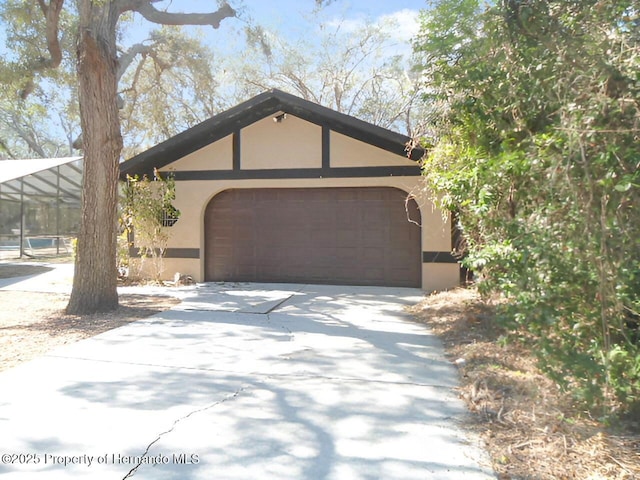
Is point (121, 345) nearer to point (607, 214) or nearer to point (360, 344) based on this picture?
point (360, 344)

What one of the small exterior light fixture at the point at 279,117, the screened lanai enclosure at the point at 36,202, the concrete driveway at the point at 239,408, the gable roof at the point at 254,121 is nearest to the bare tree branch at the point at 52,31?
the gable roof at the point at 254,121

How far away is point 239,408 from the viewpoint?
3.57 meters

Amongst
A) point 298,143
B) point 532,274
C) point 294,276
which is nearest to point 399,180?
point 298,143

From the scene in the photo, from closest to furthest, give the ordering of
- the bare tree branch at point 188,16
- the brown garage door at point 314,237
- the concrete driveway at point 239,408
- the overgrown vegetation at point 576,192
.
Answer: the overgrown vegetation at point 576,192 < the concrete driveway at point 239,408 < the brown garage door at point 314,237 < the bare tree branch at point 188,16

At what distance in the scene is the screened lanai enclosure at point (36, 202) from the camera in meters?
17.0

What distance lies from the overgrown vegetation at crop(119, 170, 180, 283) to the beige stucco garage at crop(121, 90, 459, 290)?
27 centimetres

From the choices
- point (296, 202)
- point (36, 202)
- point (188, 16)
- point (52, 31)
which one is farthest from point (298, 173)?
point (36, 202)

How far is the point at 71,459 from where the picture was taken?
2830 millimetres

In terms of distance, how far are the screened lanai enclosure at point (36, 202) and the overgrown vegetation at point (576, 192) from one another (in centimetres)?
1739

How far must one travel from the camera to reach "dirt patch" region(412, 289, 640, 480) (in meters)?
→ 2.67

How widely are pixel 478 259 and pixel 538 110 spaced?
1.25 meters

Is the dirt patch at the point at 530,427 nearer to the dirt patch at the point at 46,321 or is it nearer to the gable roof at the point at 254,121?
the dirt patch at the point at 46,321

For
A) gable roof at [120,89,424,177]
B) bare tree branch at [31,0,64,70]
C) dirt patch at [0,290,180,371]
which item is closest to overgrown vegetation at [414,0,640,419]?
dirt patch at [0,290,180,371]

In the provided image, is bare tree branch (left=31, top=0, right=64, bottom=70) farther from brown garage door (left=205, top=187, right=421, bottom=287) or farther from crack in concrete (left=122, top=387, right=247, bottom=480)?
crack in concrete (left=122, top=387, right=247, bottom=480)
